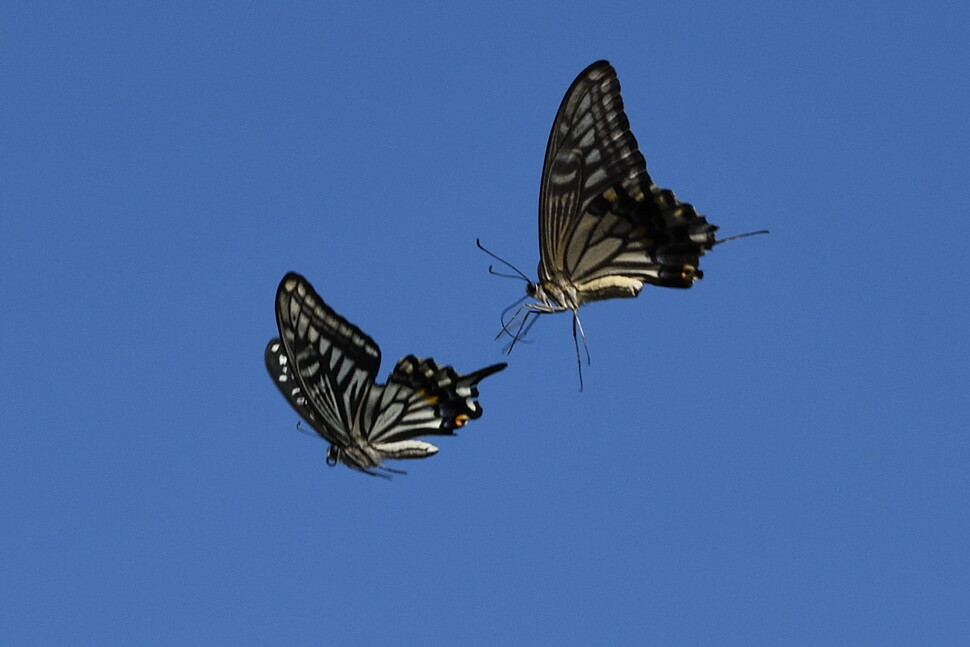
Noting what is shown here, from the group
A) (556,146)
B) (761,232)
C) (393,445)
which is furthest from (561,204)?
(393,445)

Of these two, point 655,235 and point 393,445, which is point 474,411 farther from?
point 655,235

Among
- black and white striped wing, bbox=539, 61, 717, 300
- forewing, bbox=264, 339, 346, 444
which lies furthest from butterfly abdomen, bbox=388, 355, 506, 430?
black and white striped wing, bbox=539, 61, 717, 300

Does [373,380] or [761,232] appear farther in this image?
[373,380]

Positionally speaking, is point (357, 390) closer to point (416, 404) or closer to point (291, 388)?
point (416, 404)

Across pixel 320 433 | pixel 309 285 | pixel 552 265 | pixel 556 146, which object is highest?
pixel 556 146

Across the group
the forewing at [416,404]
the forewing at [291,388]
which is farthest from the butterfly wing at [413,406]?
the forewing at [291,388]

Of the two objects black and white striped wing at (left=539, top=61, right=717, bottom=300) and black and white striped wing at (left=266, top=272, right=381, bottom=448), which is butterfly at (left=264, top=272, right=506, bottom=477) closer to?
black and white striped wing at (left=266, top=272, right=381, bottom=448)

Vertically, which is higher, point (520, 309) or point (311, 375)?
point (520, 309)
